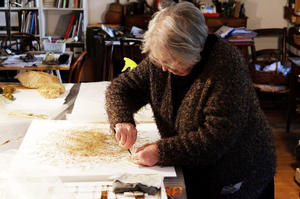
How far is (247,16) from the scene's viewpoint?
5.10 m

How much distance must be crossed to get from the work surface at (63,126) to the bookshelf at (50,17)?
287cm

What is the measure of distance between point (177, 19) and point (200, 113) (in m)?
0.30

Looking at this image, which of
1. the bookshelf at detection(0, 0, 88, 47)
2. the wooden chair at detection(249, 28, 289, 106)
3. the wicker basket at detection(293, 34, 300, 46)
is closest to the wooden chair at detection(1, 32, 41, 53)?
the bookshelf at detection(0, 0, 88, 47)

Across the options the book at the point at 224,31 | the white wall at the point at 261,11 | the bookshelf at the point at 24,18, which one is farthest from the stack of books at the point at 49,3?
the book at the point at 224,31

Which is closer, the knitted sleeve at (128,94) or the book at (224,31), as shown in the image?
the knitted sleeve at (128,94)

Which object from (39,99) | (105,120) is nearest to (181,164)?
(105,120)

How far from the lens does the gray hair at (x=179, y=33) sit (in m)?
1.17

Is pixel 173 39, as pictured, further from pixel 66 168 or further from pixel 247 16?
pixel 247 16

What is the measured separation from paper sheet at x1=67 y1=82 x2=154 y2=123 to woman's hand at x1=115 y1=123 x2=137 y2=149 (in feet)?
1.22

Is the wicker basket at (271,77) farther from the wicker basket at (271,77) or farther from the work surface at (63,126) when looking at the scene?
the work surface at (63,126)

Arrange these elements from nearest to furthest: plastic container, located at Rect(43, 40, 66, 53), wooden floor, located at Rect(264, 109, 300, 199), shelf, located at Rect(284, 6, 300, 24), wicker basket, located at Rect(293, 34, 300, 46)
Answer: wooden floor, located at Rect(264, 109, 300, 199) → plastic container, located at Rect(43, 40, 66, 53) → wicker basket, located at Rect(293, 34, 300, 46) → shelf, located at Rect(284, 6, 300, 24)

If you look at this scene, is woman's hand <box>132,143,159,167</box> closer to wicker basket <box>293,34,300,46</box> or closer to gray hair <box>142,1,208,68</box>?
gray hair <box>142,1,208,68</box>

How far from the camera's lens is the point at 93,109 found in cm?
201

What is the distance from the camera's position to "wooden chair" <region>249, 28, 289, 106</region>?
4348mm
